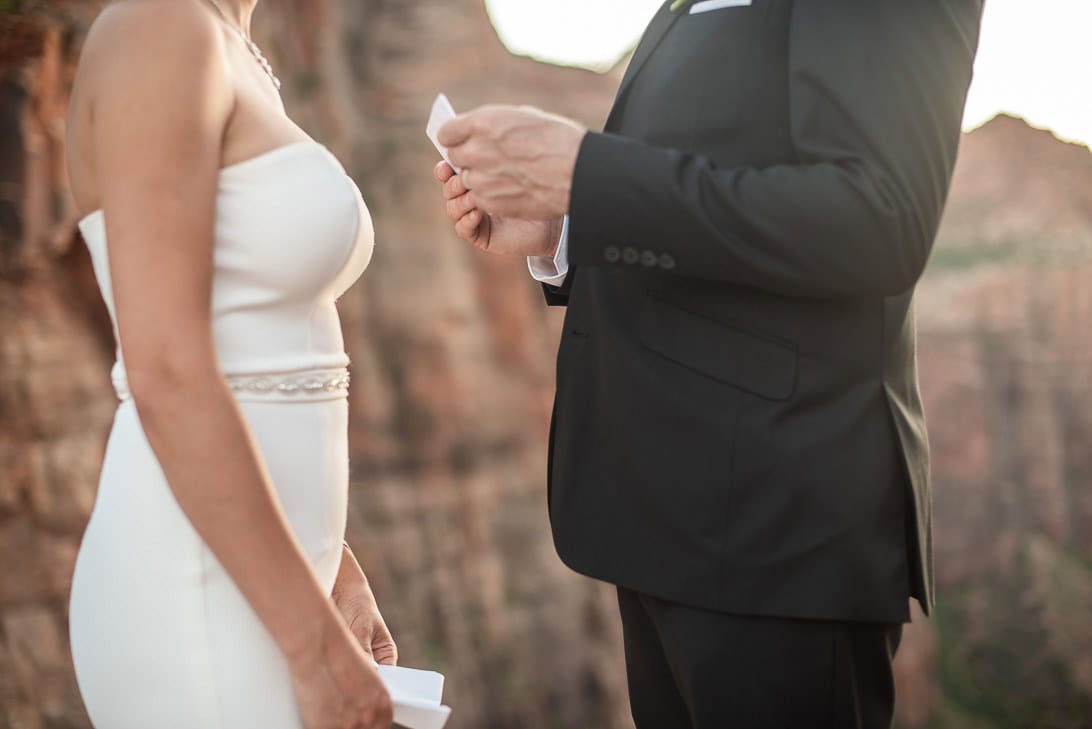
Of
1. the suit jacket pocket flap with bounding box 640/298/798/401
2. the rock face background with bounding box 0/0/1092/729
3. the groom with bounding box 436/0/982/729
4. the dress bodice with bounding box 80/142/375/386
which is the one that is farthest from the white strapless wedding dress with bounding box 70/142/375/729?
the rock face background with bounding box 0/0/1092/729

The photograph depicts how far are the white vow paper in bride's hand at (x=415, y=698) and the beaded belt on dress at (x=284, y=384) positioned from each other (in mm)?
410

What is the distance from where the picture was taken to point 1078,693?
65.5 ft

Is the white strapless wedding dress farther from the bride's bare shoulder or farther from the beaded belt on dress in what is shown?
→ the bride's bare shoulder

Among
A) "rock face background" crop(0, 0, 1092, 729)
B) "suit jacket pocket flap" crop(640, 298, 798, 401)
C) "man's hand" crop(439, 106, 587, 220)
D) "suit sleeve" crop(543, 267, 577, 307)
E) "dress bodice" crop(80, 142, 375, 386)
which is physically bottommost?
A: "rock face background" crop(0, 0, 1092, 729)

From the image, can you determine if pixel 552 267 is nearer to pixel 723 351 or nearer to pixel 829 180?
pixel 723 351

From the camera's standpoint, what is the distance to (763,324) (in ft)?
4.83

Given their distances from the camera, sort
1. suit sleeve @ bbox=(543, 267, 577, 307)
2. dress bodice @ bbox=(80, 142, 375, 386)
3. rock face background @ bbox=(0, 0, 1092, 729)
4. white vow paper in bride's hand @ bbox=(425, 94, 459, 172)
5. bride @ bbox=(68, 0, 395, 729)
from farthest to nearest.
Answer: rock face background @ bbox=(0, 0, 1092, 729) < suit sleeve @ bbox=(543, 267, 577, 307) < white vow paper in bride's hand @ bbox=(425, 94, 459, 172) < dress bodice @ bbox=(80, 142, 375, 386) < bride @ bbox=(68, 0, 395, 729)

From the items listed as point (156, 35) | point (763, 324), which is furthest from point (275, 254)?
point (763, 324)

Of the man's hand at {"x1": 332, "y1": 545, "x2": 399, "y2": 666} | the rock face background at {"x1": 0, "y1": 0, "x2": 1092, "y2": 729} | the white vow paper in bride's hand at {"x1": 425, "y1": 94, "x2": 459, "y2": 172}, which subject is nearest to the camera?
the white vow paper in bride's hand at {"x1": 425, "y1": 94, "x2": 459, "y2": 172}

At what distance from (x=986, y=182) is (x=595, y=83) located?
10.8 m

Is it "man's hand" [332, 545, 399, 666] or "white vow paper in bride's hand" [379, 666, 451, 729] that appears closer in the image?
"white vow paper in bride's hand" [379, 666, 451, 729]

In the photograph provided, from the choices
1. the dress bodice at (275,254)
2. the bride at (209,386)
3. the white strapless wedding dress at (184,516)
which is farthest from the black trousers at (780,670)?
the dress bodice at (275,254)

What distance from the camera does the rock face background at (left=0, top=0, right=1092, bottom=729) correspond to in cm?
656

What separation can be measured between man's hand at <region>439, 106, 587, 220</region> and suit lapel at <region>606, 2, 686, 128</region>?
279 mm
